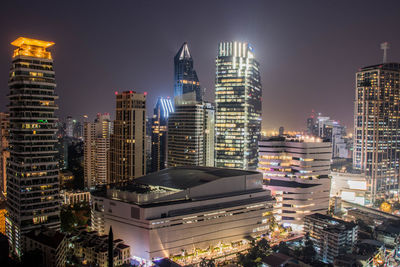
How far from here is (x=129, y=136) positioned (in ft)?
205

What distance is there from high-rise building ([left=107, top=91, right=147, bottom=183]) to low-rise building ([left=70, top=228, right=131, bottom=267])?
80.0 ft

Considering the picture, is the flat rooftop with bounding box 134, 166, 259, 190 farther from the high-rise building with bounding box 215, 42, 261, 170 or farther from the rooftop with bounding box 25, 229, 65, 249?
the high-rise building with bounding box 215, 42, 261, 170

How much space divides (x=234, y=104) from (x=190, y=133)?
14231 mm

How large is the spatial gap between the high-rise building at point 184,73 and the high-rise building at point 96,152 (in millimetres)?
33478

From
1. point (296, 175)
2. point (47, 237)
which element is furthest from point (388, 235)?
point (47, 237)

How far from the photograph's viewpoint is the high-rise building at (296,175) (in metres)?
53.0

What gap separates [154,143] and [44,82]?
61278 mm

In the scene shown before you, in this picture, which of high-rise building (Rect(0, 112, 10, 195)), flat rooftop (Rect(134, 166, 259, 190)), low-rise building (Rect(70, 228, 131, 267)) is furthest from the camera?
high-rise building (Rect(0, 112, 10, 195))

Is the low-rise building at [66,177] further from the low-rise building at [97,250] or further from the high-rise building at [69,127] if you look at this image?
the high-rise building at [69,127]

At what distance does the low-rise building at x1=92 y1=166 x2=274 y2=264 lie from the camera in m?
37.8

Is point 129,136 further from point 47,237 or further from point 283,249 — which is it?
point 283,249

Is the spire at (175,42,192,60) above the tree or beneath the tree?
above

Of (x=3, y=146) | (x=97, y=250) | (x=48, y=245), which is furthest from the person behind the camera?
(x=3, y=146)

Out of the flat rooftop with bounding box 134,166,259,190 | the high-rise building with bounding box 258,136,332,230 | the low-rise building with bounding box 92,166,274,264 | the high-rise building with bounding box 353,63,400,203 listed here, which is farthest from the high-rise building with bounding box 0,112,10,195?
the high-rise building with bounding box 353,63,400,203
